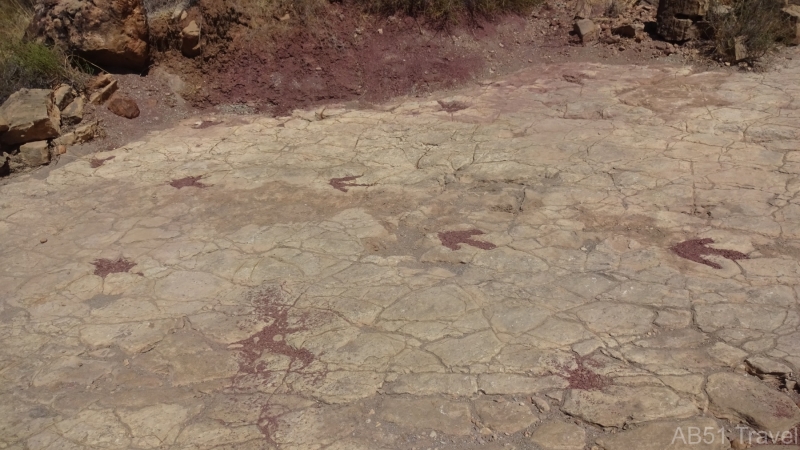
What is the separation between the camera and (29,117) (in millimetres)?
6430

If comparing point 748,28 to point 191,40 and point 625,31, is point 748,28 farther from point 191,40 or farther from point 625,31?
point 191,40

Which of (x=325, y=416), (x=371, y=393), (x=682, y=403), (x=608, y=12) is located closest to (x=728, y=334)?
(x=682, y=403)

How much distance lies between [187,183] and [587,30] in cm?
473

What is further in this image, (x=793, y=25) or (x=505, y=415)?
(x=793, y=25)

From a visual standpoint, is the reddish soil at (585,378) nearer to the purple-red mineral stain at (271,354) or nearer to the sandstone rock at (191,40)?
the purple-red mineral stain at (271,354)

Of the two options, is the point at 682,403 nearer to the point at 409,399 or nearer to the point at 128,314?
the point at 409,399

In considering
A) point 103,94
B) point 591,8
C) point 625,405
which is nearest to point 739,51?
point 591,8

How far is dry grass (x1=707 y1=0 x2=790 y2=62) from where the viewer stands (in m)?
7.22

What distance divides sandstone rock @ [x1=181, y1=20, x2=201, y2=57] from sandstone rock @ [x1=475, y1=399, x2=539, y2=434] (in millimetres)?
5730

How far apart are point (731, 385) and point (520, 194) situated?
7.45 feet

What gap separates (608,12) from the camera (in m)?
8.44

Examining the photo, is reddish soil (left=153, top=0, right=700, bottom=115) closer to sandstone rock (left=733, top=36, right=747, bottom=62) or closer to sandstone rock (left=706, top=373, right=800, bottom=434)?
sandstone rock (left=733, top=36, right=747, bottom=62)

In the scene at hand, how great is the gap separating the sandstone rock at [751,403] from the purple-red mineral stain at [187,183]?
402cm

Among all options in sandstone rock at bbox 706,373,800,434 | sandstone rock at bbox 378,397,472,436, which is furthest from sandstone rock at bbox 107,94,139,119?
sandstone rock at bbox 706,373,800,434
